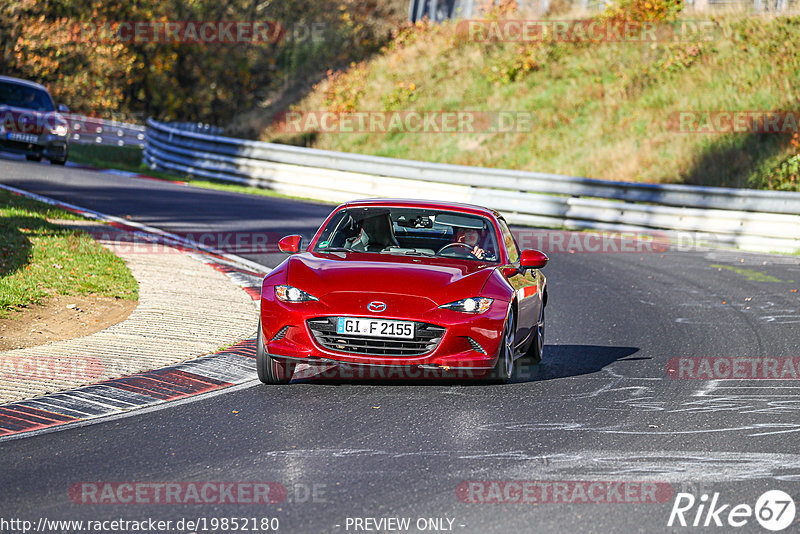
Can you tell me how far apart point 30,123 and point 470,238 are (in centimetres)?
2036

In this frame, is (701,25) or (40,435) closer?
(40,435)

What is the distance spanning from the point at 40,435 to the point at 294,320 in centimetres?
203

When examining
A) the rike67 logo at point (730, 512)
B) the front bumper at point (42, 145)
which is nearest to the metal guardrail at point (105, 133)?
the front bumper at point (42, 145)

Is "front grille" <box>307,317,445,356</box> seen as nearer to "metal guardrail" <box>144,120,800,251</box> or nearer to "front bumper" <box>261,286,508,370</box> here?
"front bumper" <box>261,286,508,370</box>

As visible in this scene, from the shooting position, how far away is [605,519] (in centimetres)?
541

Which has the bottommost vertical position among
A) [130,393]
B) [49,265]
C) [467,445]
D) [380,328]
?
[130,393]

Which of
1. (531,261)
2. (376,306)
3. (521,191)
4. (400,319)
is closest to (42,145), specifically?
(521,191)

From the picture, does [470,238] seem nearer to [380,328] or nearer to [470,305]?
[470,305]

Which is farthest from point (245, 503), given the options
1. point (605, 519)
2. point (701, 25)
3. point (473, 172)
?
point (701, 25)

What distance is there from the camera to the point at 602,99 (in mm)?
31891

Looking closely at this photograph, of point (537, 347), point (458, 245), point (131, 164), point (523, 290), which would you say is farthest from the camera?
point (131, 164)

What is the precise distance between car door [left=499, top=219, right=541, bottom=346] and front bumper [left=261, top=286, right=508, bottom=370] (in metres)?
0.76

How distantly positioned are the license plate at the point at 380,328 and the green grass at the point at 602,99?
18.0 m

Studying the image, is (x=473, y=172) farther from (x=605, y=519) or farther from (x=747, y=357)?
(x=605, y=519)
